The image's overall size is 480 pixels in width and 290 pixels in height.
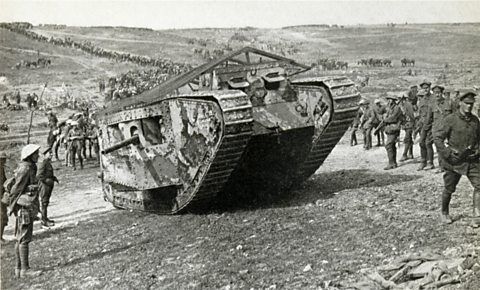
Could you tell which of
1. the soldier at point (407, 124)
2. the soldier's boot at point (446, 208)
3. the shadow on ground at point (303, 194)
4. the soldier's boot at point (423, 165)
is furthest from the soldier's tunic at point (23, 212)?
the soldier at point (407, 124)

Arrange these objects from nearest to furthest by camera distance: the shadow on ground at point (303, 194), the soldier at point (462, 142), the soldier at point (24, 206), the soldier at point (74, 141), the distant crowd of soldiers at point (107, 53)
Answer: the soldier at point (462, 142) < the soldier at point (24, 206) < the shadow on ground at point (303, 194) < the soldier at point (74, 141) < the distant crowd of soldiers at point (107, 53)

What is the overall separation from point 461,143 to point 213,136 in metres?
3.32

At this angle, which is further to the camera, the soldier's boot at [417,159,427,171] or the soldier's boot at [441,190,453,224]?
the soldier's boot at [417,159,427,171]

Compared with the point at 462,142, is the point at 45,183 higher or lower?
lower

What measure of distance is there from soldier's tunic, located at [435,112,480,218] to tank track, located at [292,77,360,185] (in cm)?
268

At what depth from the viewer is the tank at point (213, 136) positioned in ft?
29.0

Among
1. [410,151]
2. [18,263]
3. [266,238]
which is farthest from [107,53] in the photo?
[266,238]

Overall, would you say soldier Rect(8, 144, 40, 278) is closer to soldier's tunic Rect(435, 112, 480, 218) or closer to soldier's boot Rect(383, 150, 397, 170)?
soldier's tunic Rect(435, 112, 480, 218)

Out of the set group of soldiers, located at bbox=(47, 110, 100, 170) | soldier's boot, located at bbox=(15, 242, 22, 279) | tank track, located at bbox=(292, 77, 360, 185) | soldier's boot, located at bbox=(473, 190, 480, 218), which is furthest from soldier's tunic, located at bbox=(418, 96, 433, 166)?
group of soldiers, located at bbox=(47, 110, 100, 170)

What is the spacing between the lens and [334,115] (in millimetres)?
9688

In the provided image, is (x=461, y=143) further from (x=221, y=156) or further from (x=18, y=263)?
(x=18, y=263)

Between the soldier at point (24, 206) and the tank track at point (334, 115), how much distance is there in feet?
14.9

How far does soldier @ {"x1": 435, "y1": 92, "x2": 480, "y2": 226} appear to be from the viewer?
23.2 feet

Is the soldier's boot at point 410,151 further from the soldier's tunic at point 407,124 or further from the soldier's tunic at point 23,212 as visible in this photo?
the soldier's tunic at point 23,212
